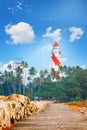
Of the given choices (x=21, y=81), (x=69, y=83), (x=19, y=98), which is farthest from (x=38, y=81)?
(x=19, y=98)

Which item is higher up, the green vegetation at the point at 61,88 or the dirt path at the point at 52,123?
the green vegetation at the point at 61,88

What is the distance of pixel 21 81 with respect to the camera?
190625 millimetres

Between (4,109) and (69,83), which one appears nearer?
(4,109)

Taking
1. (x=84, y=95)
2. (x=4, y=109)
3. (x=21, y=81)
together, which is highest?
(x=21, y=81)

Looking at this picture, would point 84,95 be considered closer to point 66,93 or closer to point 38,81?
point 66,93

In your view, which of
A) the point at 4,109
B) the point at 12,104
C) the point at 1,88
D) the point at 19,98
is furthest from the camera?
the point at 1,88

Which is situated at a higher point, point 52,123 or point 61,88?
point 61,88

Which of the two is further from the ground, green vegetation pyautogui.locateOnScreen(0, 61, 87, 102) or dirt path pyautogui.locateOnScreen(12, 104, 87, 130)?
green vegetation pyautogui.locateOnScreen(0, 61, 87, 102)

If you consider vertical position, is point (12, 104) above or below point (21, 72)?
below

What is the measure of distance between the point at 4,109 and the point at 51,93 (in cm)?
14265

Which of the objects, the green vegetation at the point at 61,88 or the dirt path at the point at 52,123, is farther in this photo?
the green vegetation at the point at 61,88

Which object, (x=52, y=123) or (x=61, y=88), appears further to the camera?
(x=61, y=88)

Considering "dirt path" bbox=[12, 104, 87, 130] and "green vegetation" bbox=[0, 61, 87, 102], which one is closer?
"dirt path" bbox=[12, 104, 87, 130]

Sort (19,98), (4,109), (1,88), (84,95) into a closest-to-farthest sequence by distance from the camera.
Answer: (4,109) < (19,98) < (84,95) < (1,88)
